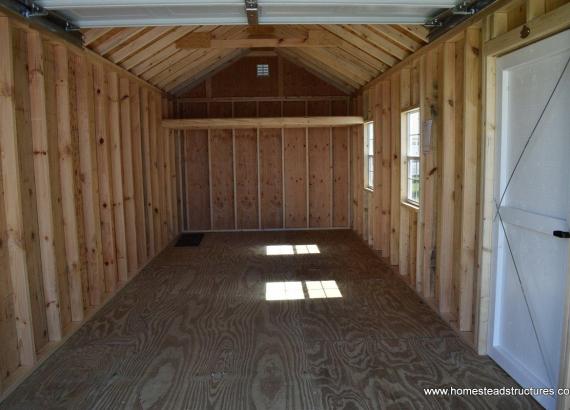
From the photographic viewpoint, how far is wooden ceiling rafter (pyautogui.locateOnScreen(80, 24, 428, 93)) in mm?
5000

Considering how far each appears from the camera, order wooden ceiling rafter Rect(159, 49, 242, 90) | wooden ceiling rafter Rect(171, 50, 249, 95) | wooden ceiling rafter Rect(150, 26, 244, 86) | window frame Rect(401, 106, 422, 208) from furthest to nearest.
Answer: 1. wooden ceiling rafter Rect(171, 50, 249, 95)
2. wooden ceiling rafter Rect(159, 49, 242, 90)
3. wooden ceiling rafter Rect(150, 26, 244, 86)
4. window frame Rect(401, 106, 422, 208)

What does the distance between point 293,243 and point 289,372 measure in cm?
484

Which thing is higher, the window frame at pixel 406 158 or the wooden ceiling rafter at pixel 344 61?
the wooden ceiling rafter at pixel 344 61

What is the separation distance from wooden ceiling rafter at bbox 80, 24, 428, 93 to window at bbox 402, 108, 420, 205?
2.40 ft

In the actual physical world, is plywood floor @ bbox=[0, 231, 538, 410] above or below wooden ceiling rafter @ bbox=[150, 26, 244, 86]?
below

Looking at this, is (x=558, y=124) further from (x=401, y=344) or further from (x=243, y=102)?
(x=243, y=102)

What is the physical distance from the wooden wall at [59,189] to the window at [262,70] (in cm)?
325

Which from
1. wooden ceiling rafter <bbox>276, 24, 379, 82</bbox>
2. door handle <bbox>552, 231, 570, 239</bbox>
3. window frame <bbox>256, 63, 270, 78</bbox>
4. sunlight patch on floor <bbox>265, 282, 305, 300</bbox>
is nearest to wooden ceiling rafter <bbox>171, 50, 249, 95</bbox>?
window frame <bbox>256, 63, 270, 78</bbox>

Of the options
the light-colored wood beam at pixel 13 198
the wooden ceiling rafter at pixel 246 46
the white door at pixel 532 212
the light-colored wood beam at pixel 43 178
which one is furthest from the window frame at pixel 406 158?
the light-colored wood beam at pixel 13 198

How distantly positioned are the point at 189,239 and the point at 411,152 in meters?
4.42

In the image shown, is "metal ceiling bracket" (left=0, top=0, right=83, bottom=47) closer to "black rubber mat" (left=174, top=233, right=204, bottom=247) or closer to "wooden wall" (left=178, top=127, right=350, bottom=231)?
"black rubber mat" (left=174, top=233, right=204, bottom=247)

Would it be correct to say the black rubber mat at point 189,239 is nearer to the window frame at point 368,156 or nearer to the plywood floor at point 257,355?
the plywood floor at point 257,355

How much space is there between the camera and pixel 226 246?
8070mm

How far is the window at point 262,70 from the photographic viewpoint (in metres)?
9.32
